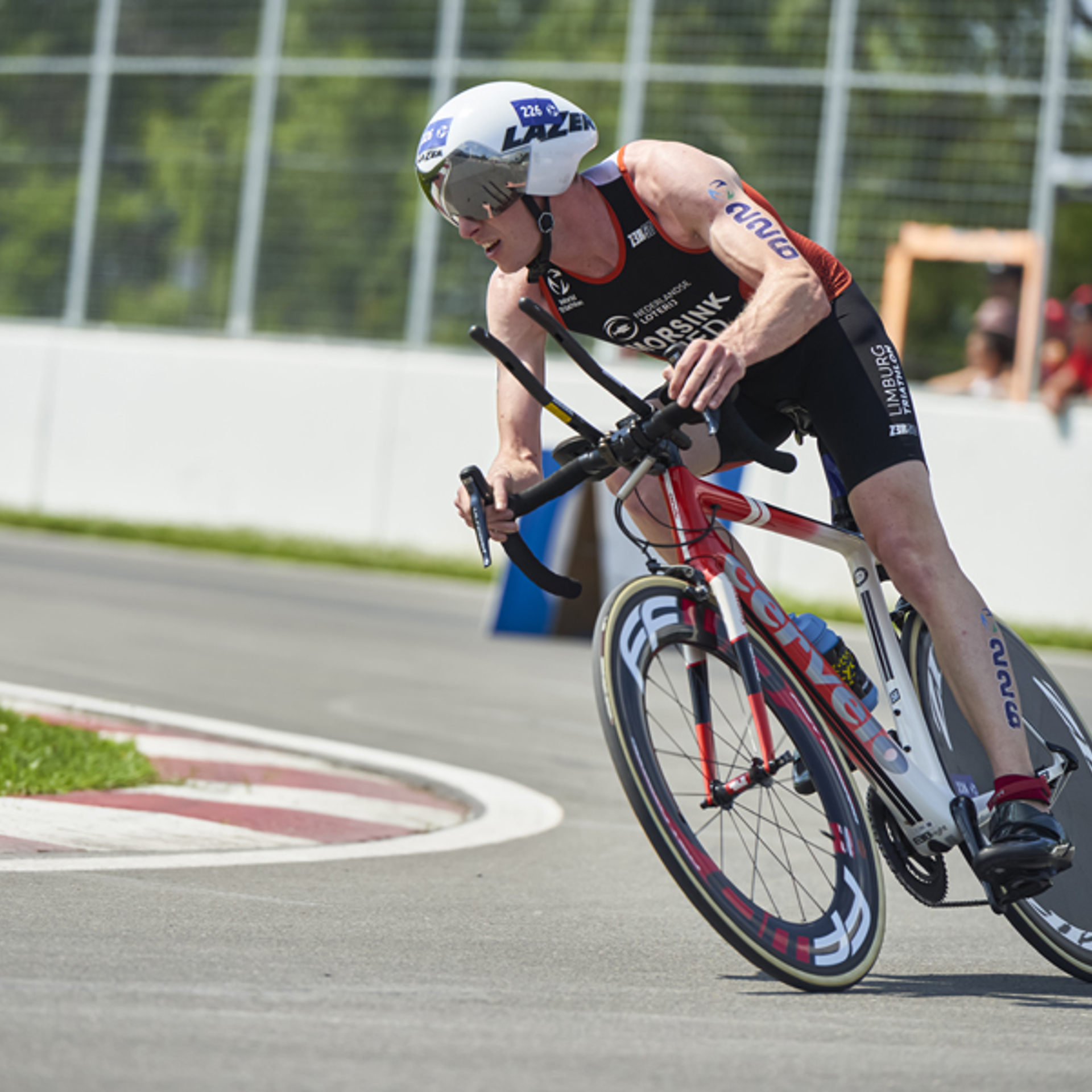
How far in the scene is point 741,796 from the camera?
12.9 feet

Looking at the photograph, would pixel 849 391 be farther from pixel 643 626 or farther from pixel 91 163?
pixel 91 163

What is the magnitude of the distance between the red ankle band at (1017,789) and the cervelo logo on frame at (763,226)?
1.19 metres

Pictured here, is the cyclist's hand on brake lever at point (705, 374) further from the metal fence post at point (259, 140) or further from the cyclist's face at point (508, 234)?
the metal fence post at point (259, 140)

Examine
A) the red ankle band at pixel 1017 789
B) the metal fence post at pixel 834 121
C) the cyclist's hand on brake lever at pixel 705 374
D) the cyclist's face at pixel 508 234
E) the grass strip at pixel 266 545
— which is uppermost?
the metal fence post at pixel 834 121

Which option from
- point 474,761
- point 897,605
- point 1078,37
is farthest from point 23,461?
point 897,605

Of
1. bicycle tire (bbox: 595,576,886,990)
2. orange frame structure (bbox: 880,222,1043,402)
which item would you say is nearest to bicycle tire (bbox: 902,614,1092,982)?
bicycle tire (bbox: 595,576,886,990)

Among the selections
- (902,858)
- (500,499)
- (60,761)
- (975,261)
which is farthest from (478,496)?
(975,261)

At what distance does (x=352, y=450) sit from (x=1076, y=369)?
604 centimetres

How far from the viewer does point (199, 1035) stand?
122 inches

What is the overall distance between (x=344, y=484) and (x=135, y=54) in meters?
5.83

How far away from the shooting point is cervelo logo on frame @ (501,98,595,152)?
3.91 meters

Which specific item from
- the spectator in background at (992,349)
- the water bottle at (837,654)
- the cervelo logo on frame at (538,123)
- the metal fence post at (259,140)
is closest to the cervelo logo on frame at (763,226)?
the cervelo logo on frame at (538,123)

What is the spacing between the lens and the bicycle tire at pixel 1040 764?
4.28 meters

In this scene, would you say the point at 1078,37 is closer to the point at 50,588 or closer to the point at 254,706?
the point at 50,588
